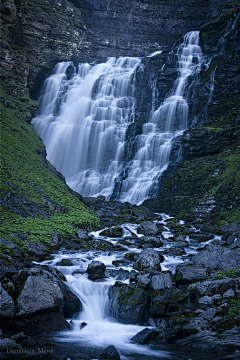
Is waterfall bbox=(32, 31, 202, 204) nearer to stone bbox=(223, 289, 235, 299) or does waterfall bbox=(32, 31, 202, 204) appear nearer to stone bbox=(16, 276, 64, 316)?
stone bbox=(223, 289, 235, 299)

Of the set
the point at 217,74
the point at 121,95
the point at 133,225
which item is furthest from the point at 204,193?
the point at 121,95

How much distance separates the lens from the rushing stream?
643 cm

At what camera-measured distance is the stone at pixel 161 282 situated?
27.7ft

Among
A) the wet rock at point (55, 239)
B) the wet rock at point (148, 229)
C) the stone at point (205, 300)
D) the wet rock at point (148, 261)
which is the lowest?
the stone at point (205, 300)

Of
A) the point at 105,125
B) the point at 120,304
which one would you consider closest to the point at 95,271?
the point at 120,304

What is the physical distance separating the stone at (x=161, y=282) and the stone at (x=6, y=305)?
4.08m

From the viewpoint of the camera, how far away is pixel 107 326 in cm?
792

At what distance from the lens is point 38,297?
22.9 ft

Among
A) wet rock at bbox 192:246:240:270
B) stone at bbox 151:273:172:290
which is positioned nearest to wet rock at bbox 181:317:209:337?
stone at bbox 151:273:172:290

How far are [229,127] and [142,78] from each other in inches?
663

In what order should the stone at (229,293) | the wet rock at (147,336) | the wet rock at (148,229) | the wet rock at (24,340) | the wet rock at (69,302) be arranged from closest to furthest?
1. the wet rock at (24,340)
2. the wet rock at (147,336)
3. the stone at (229,293)
4. the wet rock at (69,302)
5. the wet rock at (148,229)

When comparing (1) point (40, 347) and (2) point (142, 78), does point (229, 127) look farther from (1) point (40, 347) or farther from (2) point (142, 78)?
(1) point (40, 347)

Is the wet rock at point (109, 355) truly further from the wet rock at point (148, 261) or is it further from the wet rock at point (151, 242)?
the wet rock at point (151, 242)

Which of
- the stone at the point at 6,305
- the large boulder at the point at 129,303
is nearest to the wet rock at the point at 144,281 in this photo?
the large boulder at the point at 129,303
